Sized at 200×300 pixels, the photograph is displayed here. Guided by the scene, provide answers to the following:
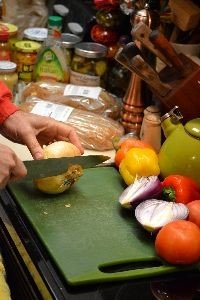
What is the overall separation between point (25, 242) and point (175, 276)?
0.29 metres

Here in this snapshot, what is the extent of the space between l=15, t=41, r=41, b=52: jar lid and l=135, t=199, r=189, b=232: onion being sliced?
87 cm

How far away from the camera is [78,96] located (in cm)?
166

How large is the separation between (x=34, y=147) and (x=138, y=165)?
23cm

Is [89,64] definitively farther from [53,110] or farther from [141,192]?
[141,192]

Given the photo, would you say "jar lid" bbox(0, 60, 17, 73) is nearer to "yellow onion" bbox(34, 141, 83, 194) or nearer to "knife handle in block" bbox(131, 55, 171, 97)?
"knife handle in block" bbox(131, 55, 171, 97)

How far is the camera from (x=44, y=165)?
1.18 metres

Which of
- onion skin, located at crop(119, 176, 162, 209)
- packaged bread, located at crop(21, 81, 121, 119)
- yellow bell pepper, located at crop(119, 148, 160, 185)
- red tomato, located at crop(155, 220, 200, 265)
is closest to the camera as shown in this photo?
red tomato, located at crop(155, 220, 200, 265)

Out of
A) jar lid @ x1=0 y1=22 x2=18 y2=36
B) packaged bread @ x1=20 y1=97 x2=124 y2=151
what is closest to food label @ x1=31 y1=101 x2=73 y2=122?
packaged bread @ x1=20 y1=97 x2=124 y2=151

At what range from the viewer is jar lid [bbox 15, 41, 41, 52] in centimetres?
181

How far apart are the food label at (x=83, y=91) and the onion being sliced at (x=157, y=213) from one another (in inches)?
24.0

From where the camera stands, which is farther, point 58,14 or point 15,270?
point 58,14

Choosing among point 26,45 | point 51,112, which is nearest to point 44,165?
point 51,112

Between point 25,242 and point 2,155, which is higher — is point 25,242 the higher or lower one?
the lower one

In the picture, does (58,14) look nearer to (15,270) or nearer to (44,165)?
(44,165)
